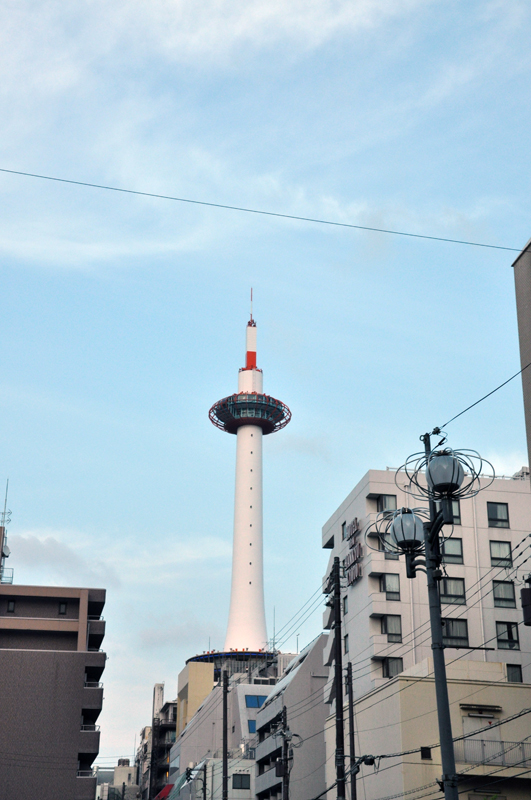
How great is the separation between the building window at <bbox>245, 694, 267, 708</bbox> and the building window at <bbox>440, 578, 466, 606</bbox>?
34536 mm

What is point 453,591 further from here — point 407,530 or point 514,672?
point 407,530

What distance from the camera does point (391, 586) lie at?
5972 centimetres

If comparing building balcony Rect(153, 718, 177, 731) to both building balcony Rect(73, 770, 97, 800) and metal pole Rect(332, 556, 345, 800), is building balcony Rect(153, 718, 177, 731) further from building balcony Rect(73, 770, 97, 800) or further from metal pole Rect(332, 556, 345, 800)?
metal pole Rect(332, 556, 345, 800)

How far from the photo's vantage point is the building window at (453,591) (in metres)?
59.5

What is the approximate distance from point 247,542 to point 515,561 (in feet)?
262

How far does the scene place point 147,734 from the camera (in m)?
148

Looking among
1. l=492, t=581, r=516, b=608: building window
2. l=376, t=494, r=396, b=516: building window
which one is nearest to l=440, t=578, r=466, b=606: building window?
l=492, t=581, r=516, b=608: building window

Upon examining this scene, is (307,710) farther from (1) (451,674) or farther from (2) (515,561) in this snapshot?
(1) (451,674)

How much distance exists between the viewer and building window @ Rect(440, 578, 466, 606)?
59531 mm

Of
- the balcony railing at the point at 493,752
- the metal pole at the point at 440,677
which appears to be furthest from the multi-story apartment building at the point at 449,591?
the metal pole at the point at 440,677

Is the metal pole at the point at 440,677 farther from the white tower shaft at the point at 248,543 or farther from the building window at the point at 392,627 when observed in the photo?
the white tower shaft at the point at 248,543

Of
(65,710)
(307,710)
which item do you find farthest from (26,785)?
(307,710)

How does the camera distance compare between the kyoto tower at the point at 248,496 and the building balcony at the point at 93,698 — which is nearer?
the building balcony at the point at 93,698

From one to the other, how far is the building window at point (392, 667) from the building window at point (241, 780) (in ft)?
80.9
